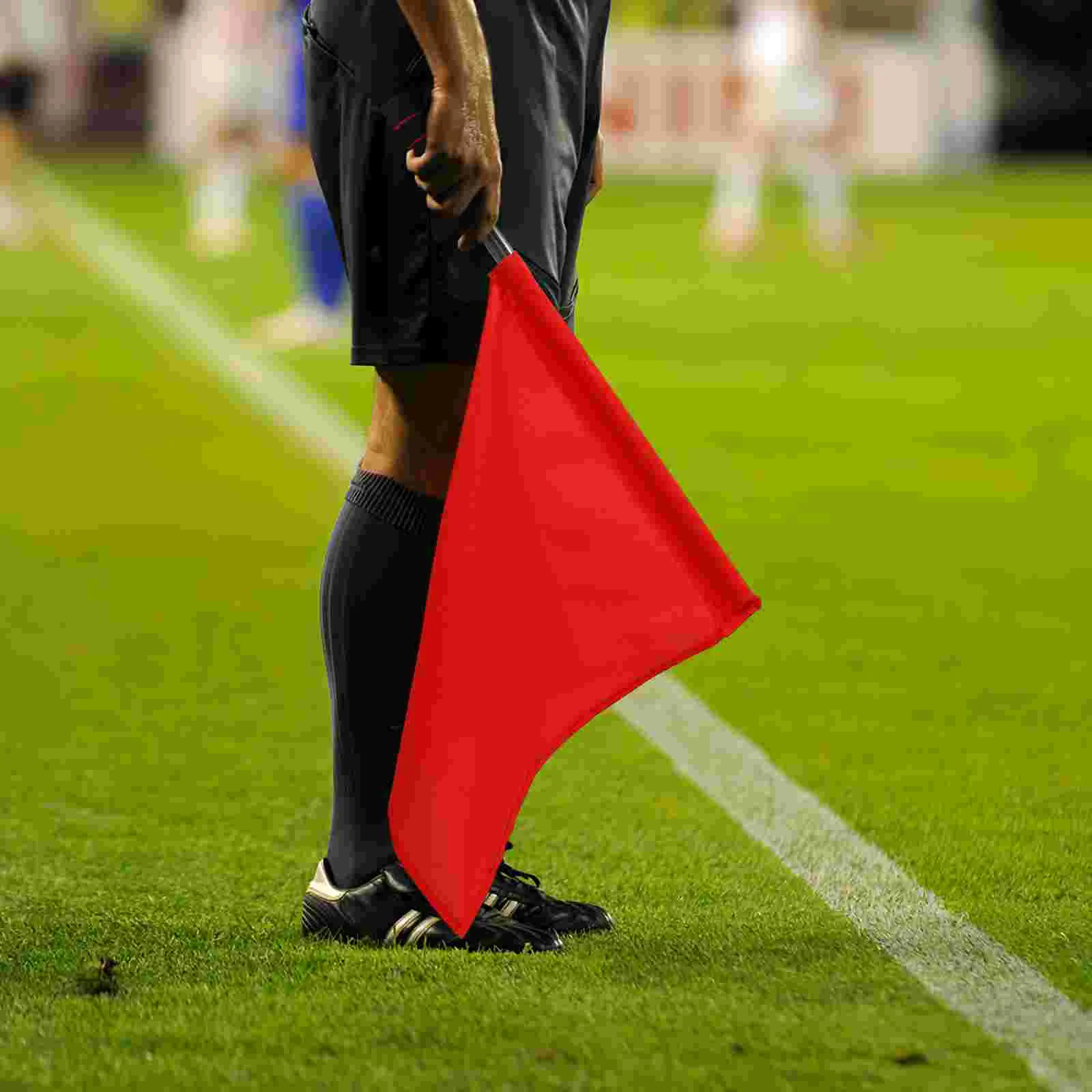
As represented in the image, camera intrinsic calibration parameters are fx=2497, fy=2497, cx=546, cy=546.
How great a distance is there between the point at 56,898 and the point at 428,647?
773 mm

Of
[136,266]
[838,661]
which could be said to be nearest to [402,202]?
[838,661]

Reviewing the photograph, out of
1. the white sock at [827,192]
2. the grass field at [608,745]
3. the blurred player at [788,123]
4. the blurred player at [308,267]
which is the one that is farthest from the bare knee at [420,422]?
the white sock at [827,192]

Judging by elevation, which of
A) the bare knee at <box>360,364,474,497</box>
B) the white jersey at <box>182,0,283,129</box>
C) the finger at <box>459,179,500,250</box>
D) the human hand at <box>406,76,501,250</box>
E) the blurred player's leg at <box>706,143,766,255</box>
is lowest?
the blurred player's leg at <box>706,143,766,255</box>

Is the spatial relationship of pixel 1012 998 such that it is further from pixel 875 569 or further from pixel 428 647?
pixel 875 569

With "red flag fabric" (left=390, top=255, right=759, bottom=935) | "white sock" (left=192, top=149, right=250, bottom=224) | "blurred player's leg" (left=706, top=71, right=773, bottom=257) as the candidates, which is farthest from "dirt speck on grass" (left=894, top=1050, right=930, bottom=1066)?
"white sock" (left=192, top=149, right=250, bottom=224)

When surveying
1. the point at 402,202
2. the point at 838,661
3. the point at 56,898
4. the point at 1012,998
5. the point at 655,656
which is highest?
the point at 402,202

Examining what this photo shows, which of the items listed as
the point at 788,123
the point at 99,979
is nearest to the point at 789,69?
the point at 788,123

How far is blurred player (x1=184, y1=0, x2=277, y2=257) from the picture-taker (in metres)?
16.8

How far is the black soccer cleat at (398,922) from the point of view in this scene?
3.08m

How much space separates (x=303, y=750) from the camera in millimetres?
4395

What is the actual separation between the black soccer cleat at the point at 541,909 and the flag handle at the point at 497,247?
28.9 inches

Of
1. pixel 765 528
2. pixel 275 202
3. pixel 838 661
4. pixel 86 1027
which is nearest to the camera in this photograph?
pixel 86 1027

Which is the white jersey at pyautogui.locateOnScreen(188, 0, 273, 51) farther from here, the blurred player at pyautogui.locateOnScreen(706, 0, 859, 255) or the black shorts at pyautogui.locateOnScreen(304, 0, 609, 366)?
the black shorts at pyautogui.locateOnScreen(304, 0, 609, 366)

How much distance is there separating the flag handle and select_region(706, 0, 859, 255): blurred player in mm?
14474
